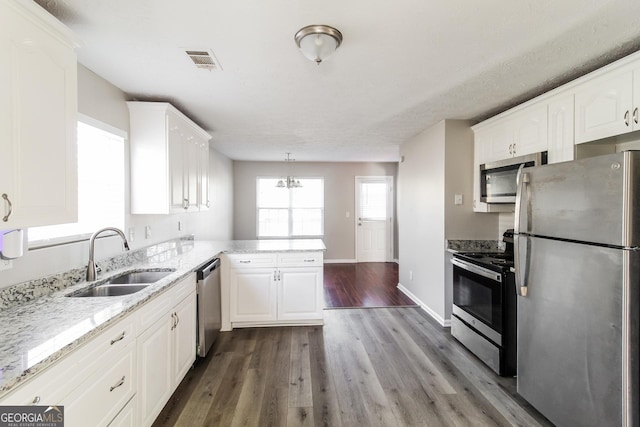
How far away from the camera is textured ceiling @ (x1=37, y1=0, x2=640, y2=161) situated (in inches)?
56.0

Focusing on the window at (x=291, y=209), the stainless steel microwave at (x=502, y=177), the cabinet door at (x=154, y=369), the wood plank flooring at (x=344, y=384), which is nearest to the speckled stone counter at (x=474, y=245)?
the stainless steel microwave at (x=502, y=177)

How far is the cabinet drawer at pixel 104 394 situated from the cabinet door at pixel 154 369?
88 millimetres

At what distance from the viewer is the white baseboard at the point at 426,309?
3189 mm

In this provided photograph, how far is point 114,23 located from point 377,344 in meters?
3.16

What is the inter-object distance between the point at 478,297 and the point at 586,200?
1.33 metres

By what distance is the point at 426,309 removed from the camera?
3.60m

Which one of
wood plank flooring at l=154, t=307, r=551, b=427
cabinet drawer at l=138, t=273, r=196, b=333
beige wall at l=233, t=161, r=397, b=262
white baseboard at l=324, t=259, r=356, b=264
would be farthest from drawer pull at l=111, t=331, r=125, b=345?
white baseboard at l=324, t=259, r=356, b=264

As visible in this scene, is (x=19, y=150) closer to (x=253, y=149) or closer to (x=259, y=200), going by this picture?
(x=253, y=149)

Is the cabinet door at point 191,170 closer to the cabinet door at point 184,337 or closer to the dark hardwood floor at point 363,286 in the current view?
the cabinet door at point 184,337

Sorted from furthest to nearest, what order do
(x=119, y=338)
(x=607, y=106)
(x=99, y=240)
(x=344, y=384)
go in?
(x=344, y=384)
(x=99, y=240)
(x=607, y=106)
(x=119, y=338)

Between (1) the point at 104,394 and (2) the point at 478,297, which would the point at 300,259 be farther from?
(1) the point at 104,394

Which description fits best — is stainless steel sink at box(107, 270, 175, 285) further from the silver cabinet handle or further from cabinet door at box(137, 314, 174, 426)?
the silver cabinet handle

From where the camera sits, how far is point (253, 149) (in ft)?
16.5

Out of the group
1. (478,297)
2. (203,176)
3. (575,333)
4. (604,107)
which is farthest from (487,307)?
(203,176)
